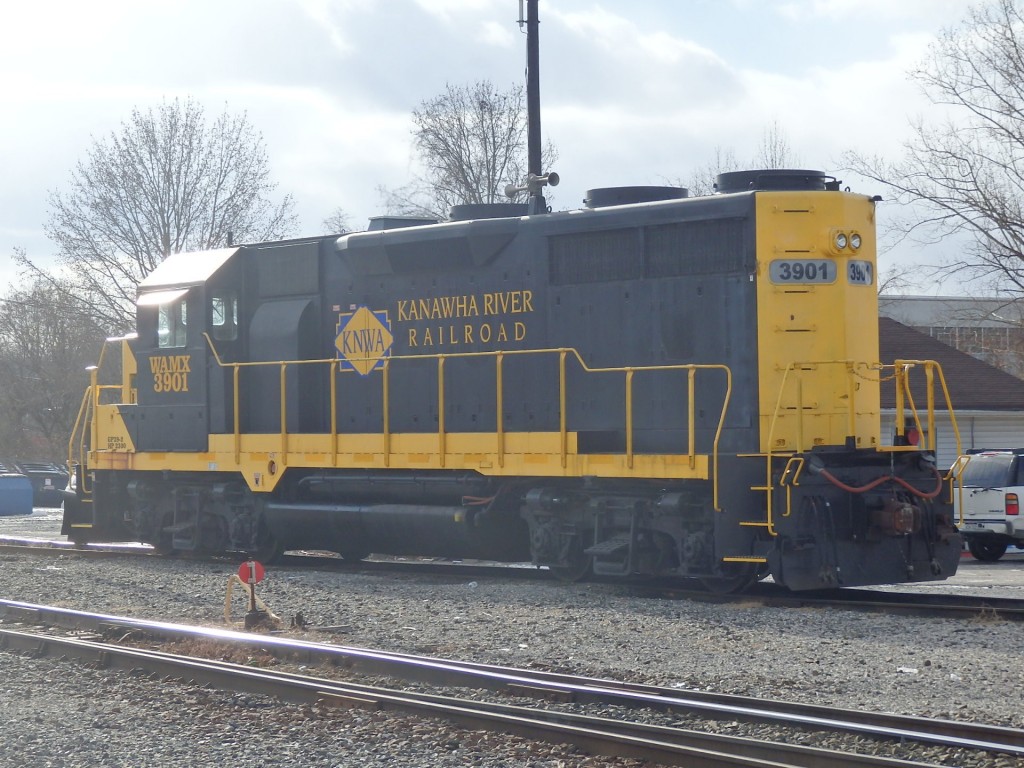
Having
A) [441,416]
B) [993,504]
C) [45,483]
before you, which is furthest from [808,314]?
[45,483]

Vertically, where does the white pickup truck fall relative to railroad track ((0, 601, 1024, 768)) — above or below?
above

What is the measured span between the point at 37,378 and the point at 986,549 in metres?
45.6

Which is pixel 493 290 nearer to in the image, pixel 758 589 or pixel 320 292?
pixel 320 292

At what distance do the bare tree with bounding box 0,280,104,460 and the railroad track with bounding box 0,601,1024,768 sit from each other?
4354cm

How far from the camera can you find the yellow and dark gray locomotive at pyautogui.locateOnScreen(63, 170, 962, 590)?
11305mm

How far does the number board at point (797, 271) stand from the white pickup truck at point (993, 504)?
7279 mm

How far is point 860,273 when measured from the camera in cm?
1181

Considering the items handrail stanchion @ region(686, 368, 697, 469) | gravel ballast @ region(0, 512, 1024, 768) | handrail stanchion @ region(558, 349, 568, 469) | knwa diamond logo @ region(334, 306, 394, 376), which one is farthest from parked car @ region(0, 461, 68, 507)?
handrail stanchion @ region(686, 368, 697, 469)

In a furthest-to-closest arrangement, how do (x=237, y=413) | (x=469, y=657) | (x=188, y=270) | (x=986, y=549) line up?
(x=986, y=549) → (x=188, y=270) → (x=237, y=413) → (x=469, y=657)

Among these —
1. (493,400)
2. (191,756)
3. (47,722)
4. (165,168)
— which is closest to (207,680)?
(47,722)

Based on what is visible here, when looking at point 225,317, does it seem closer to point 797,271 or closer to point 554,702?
point 797,271

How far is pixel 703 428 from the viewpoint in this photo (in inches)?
468

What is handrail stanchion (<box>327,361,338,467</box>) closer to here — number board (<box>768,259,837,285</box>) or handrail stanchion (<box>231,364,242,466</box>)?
handrail stanchion (<box>231,364,242,466</box>)

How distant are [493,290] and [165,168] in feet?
102
